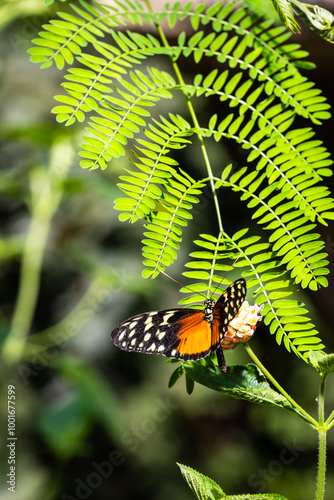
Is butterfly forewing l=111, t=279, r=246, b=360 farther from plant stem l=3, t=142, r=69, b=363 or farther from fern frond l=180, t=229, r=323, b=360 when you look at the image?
plant stem l=3, t=142, r=69, b=363

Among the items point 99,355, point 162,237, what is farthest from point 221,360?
point 99,355

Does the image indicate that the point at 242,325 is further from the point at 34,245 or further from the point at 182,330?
the point at 34,245

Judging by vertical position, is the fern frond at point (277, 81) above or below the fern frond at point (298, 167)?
above

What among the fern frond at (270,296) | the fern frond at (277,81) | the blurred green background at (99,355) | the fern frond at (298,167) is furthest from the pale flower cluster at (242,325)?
the blurred green background at (99,355)

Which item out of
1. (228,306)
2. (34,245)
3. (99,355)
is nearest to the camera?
(228,306)

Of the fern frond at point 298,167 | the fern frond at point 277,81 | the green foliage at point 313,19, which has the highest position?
the green foliage at point 313,19

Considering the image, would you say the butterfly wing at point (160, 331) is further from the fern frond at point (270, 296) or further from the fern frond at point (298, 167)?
the fern frond at point (298, 167)
